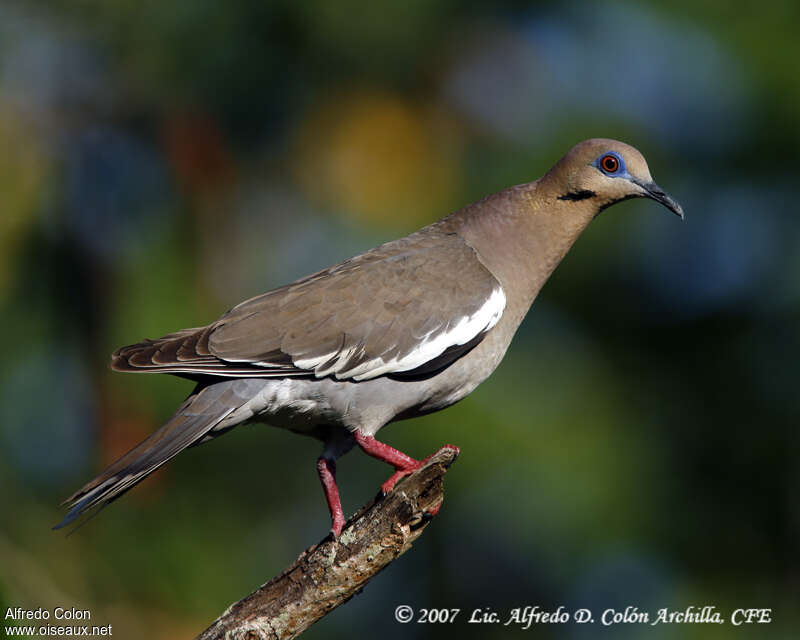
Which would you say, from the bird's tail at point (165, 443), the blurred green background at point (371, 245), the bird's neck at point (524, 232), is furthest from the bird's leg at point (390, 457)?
the blurred green background at point (371, 245)

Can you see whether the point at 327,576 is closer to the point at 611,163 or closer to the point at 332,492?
the point at 332,492

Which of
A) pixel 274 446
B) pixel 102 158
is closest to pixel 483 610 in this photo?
pixel 274 446

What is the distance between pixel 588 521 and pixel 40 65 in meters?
7.35

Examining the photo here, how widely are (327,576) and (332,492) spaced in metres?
0.63

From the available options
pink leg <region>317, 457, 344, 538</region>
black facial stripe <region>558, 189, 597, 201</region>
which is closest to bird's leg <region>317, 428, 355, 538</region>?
pink leg <region>317, 457, 344, 538</region>

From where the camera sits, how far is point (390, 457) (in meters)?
3.95

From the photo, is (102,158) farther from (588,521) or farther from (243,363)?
(243,363)

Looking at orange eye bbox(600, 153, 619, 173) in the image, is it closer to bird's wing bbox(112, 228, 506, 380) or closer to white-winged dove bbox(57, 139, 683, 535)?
white-winged dove bbox(57, 139, 683, 535)

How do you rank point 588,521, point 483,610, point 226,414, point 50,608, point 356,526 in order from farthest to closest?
point 483,610, point 588,521, point 50,608, point 226,414, point 356,526

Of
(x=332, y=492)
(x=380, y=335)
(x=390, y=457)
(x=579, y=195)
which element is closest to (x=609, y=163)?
(x=579, y=195)

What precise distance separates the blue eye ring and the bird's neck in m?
0.17

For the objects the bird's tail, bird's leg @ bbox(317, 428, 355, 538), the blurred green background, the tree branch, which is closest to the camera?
the tree branch

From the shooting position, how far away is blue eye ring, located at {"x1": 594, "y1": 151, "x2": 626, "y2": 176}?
15.1 ft

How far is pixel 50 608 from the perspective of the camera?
586 cm
